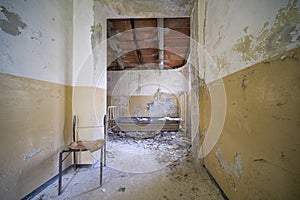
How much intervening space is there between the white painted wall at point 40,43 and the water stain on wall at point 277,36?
197cm

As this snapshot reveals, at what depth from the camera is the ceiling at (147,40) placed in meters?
3.14

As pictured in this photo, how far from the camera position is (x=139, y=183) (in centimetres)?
182

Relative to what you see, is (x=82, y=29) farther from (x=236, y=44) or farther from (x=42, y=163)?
(x=236, y=44)

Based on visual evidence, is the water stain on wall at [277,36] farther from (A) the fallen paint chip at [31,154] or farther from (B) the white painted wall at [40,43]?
(A) the fallen paint chip at [31,154]

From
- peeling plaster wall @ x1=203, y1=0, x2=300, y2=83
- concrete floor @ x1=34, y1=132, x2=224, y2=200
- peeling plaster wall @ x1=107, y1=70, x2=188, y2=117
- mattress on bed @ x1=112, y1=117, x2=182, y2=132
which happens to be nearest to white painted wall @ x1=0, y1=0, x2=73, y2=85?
concrete floor @ x1=34, y1=132, x2=224, y2=200

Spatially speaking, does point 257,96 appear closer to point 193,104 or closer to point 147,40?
point 193,104

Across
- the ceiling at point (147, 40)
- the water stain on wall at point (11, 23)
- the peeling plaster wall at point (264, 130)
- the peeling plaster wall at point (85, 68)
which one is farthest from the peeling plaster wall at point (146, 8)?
the peeling plaster wall at point (264, 130)

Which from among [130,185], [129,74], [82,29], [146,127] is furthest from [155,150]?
[129,74]

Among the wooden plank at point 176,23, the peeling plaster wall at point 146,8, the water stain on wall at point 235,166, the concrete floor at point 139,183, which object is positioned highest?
the wooden plank at point 176,23

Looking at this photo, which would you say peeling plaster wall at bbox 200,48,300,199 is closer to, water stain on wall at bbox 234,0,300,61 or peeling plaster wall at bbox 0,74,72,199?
water stain on wall at bbox 234,0,300,61

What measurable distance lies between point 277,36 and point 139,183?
1915mm

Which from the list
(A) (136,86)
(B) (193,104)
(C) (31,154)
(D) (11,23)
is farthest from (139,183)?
(A) (136,86)

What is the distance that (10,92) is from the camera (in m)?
1.29

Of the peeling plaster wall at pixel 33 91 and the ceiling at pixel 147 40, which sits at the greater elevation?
the ceiling at pixel 147 40
